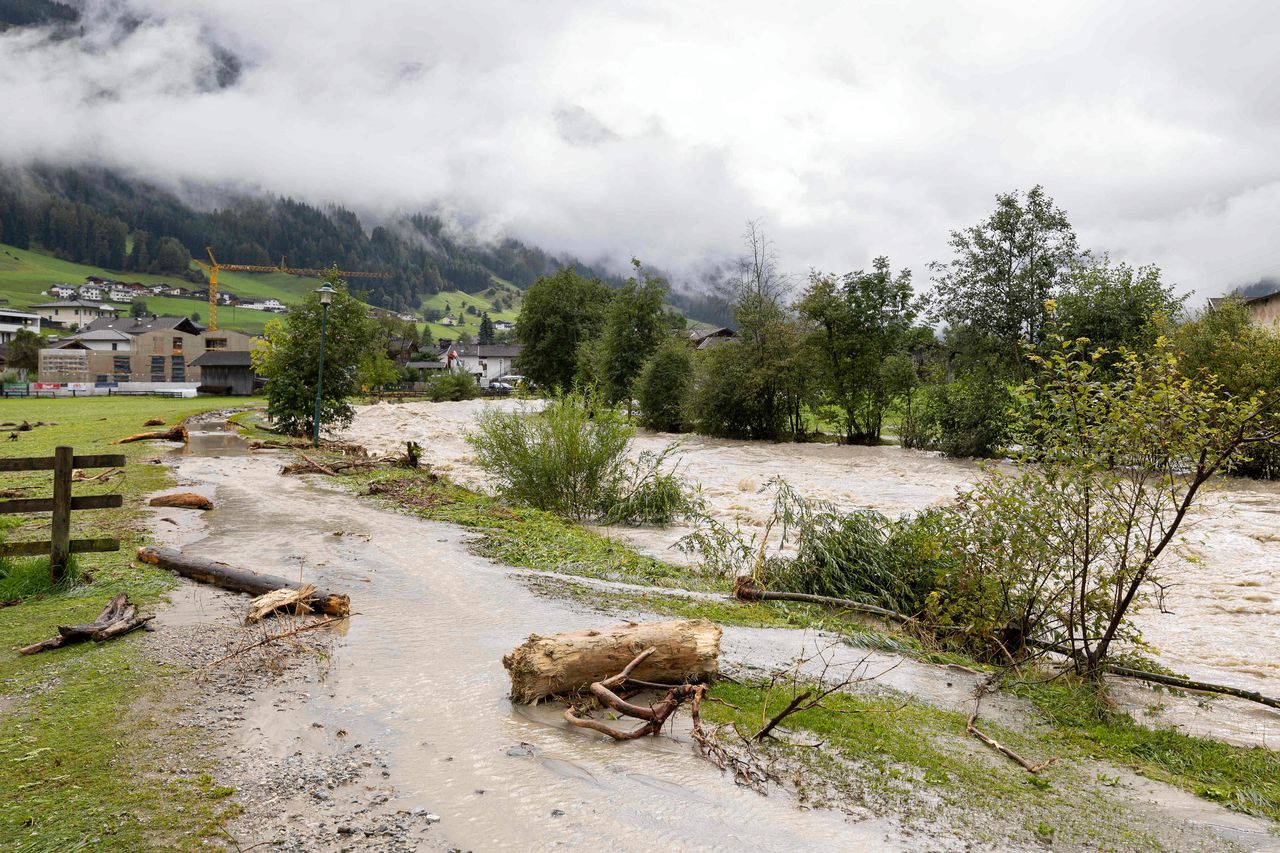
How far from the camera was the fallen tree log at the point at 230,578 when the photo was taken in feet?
33.8

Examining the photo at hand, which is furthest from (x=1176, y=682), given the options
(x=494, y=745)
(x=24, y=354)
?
(x=24, y=354)

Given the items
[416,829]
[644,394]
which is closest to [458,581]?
[416,829]

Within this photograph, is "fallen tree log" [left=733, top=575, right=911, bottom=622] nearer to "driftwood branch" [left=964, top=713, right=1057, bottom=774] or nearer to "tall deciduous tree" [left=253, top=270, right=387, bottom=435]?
"driftwood branch" [left=964, top=713, right=1057, bottom=774]

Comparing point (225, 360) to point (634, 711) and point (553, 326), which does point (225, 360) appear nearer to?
point (553, 326)

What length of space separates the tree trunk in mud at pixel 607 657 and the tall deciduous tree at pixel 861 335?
3817 centimetres

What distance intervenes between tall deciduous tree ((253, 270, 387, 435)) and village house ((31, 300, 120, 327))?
149150mm

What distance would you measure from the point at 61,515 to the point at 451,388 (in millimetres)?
81929

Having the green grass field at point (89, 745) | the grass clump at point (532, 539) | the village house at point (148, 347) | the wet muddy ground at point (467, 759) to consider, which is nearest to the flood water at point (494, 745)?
the wet muddy ground at point (467, 759)

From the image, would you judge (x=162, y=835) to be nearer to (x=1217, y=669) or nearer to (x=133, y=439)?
(x=1217, y=669)

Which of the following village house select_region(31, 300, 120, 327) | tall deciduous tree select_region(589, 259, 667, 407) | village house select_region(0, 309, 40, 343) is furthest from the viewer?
village house select_region(31, 300, 120, 327)

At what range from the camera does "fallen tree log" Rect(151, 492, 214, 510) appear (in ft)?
57.1

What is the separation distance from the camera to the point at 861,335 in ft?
146

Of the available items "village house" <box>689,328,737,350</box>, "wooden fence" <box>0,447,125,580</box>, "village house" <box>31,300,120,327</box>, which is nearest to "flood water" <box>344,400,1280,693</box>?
"wooden fence" <box>0,447,125,580</box>

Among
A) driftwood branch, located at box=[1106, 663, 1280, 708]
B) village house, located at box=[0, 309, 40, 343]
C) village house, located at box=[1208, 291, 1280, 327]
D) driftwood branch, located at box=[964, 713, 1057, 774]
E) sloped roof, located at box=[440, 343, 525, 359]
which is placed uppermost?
Result: village house, located at box=[1208, 291, 1280, 327]
